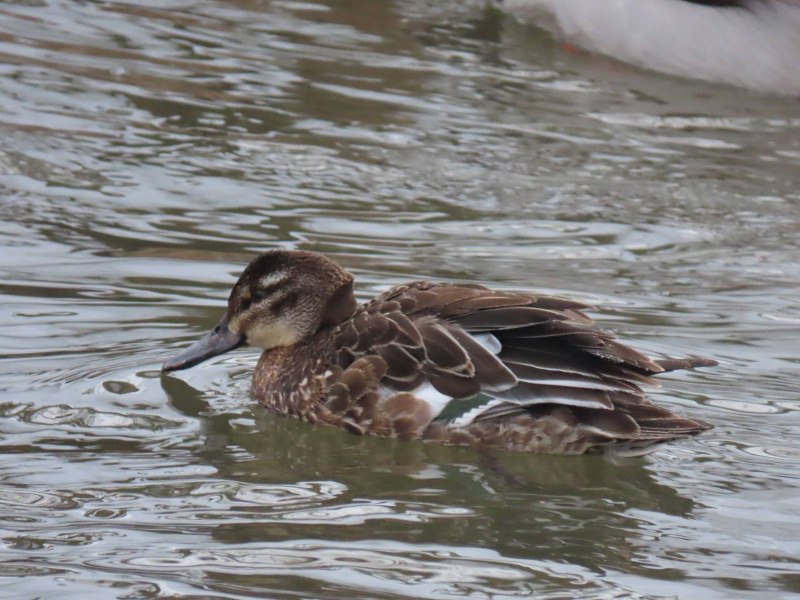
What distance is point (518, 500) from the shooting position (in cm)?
614

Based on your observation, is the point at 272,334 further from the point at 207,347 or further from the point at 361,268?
the point at 361,268

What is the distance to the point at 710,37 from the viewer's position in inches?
521

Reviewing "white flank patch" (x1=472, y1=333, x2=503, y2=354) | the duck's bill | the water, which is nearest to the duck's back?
"white flank patch" (x1=472, y1=333, x2=503, y2=354)

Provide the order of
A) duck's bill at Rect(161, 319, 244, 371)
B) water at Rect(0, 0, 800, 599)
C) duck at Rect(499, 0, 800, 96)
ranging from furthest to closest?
duck at Rect(499, 0, 800, 96) → duck's bill at Rect(161, 319, 244, 371) → water at Rect(0, 0, 800, 599)

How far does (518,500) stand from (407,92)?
696cm

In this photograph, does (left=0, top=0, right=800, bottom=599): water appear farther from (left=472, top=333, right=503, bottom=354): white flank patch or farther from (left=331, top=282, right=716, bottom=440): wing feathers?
(left=472, top=333, right=503, bottom=354): white flank patch

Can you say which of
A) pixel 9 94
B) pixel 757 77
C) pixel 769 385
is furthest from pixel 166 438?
pixel 757 77

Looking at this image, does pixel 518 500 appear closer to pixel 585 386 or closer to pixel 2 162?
pixel 585 386

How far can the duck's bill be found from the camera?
7316 mm

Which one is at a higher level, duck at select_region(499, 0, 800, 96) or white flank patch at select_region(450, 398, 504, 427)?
duck at select_region(499, 0, 800, 96)

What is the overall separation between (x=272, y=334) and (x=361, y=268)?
1.70 metres

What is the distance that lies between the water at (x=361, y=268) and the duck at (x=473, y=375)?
125mm

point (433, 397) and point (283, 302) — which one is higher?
point (283, 302)

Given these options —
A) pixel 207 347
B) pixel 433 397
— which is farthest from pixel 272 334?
pixel 433 397
